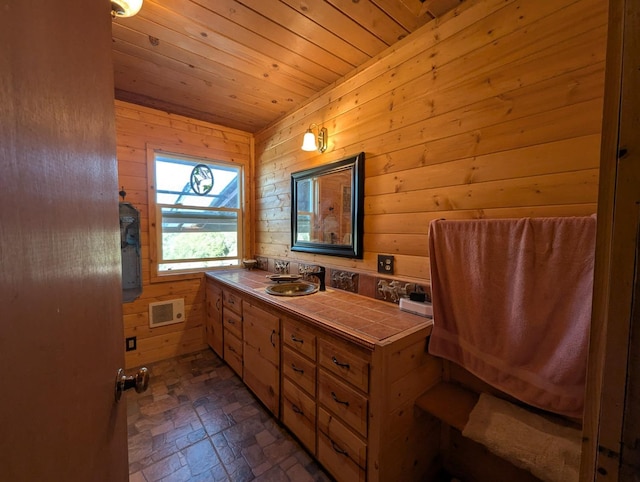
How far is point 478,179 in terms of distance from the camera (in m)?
1.29

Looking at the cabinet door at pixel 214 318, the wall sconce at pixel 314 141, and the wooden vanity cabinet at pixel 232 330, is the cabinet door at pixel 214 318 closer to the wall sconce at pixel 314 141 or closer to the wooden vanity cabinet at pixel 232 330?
the wooden vanity cabinet at pixel 232 330

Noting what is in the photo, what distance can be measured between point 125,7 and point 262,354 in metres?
2.08

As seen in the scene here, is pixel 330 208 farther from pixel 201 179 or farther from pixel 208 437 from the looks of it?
pixel 208 437

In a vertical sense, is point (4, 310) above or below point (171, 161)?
below

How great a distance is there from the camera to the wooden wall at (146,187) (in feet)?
7.94

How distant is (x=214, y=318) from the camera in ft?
8.59

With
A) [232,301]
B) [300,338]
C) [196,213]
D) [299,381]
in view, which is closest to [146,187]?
[196,213]

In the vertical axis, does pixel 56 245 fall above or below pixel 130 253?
above

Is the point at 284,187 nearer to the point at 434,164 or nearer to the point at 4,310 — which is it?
the point at 434,164

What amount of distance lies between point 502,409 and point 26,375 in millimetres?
1502

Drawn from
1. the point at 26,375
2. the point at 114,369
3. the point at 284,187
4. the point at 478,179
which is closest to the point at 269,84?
the point at 284,187

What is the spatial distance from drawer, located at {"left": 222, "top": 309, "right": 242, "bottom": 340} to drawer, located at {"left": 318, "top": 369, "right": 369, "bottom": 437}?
1.03 meters

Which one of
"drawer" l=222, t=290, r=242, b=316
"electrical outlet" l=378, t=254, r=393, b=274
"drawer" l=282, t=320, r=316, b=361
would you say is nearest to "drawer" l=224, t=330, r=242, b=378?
"drawer" l=222, t=290, r=242, b=316

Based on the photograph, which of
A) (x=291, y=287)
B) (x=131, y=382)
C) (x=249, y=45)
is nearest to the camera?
(x=131, y=382)
